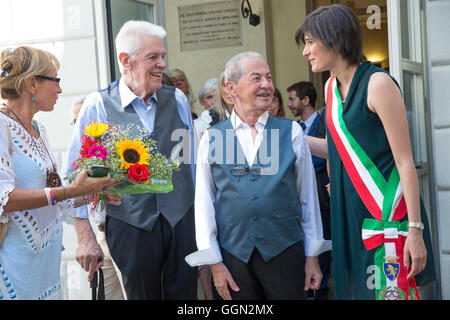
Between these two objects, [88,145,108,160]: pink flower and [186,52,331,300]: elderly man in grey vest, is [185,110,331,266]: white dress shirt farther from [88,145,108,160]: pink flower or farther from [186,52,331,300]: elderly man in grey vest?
[88,145,108,160]: pink flower

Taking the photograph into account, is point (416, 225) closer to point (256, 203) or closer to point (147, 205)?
point (256, 203)

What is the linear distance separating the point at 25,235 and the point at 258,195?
1.04 m

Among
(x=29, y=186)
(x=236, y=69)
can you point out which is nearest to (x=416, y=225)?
(x=236, y=69)

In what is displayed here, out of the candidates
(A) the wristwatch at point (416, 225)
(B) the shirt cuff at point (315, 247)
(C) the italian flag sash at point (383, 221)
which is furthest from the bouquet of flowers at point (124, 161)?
(A) the wristwatch at point (416, 225)

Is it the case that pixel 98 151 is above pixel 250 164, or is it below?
above

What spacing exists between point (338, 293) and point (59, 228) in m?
1.34

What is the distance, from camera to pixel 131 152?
257cm

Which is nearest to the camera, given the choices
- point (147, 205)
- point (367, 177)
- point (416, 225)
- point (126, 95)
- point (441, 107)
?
point (416, 225)

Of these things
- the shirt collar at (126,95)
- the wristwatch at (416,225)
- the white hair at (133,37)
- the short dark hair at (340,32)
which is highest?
the white hair at (133,37)

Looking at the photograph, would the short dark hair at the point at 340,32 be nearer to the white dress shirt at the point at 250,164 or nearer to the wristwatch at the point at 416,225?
the white dress shirt at the point at 250,164

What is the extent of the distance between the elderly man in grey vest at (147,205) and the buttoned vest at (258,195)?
367 millimetres

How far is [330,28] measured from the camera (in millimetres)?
2582

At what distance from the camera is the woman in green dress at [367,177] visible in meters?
2.39
